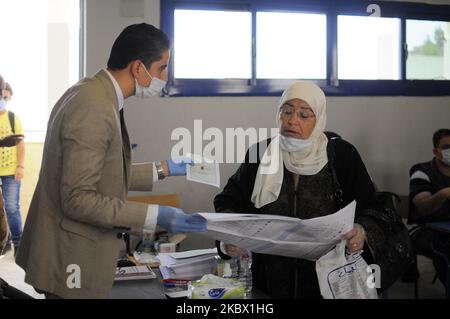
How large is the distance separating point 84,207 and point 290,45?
10.6 ft

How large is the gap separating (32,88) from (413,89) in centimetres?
363

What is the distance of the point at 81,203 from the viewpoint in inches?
51.4

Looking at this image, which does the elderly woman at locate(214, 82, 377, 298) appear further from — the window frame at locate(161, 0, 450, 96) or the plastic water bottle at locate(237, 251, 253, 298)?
the window frame at locate(161, 0, 450, 96)

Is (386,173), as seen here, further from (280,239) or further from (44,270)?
(44,270)

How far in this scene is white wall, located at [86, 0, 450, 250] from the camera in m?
3.72

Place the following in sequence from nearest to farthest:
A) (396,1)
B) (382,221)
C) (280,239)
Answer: (280,239) → (382,221) → (396,1)

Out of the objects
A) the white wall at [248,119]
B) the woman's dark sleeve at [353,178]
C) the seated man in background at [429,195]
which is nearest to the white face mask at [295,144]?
the woman's dark sleeve at [353,178]

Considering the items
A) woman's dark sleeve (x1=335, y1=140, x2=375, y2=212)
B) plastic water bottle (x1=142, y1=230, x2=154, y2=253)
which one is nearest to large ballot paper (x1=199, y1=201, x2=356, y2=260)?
woman's dark sleeve (x1=335, y1=140, x2=375, y2=212)

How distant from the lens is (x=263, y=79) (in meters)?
4.11

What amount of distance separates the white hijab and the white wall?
6.49 ft

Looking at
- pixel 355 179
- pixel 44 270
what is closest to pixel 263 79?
pixel 355 179

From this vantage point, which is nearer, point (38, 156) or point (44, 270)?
point (44, 270)

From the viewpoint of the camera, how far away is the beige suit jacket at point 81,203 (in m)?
1.31

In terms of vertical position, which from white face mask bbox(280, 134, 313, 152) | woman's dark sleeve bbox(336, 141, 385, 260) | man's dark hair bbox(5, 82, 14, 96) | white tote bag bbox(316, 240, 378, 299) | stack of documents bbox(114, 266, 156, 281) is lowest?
stack of documents bbox(114, 266, 156, 281)
